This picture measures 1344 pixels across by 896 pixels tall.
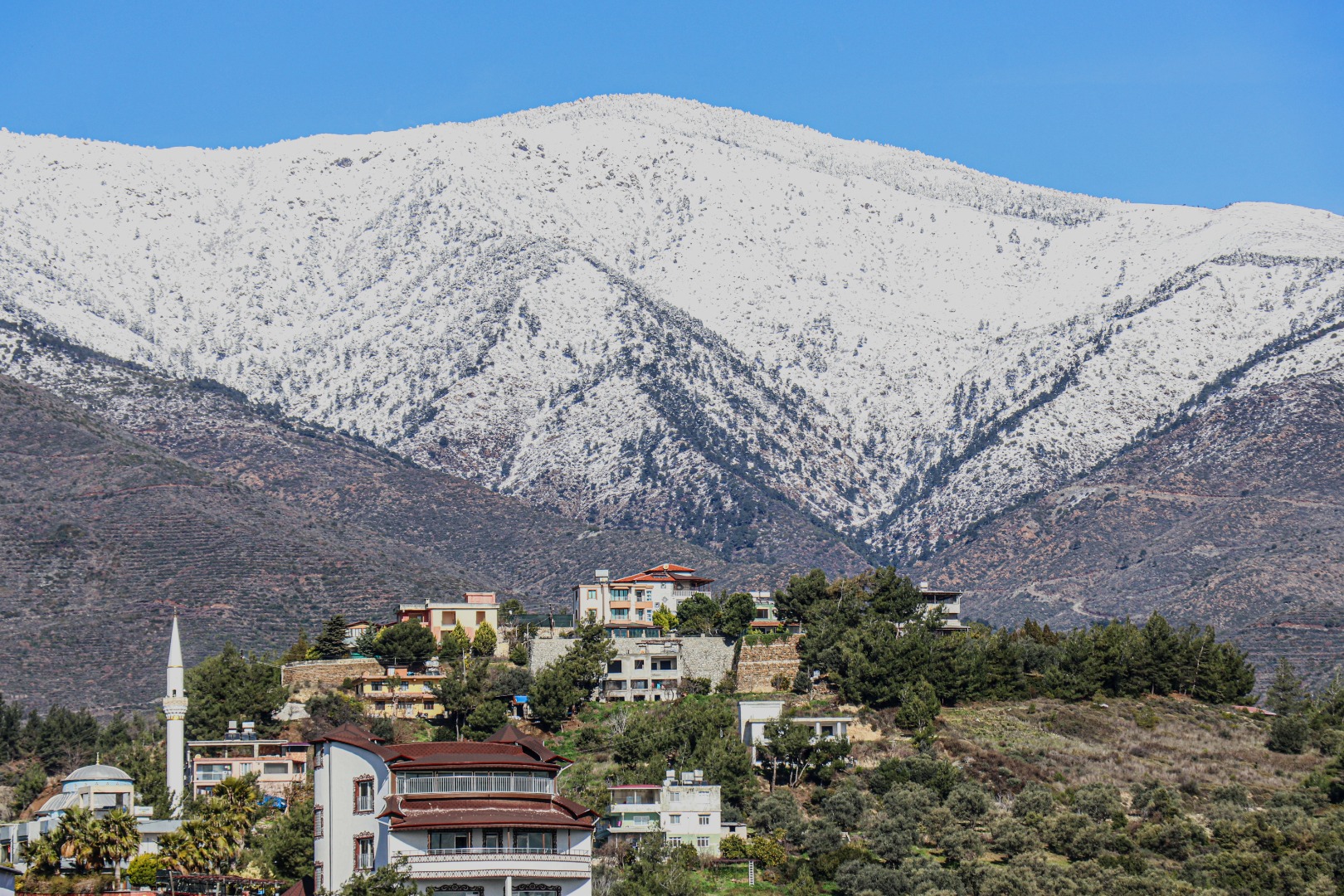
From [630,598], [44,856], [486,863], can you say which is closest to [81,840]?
[44,856]

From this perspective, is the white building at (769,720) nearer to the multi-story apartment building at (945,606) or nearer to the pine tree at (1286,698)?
the multi-story apartment building at (945,606)

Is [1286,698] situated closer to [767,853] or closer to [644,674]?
[644,674]

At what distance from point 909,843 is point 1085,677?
118 feet

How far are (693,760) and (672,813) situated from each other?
8504 millimetres

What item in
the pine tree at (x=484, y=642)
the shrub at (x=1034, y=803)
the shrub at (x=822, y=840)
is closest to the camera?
the shrub at (x=822, y=840)

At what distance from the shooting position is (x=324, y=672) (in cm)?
12425

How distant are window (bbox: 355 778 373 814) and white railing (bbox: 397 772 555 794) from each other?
5.02 ft

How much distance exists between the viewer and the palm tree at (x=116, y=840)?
78688 millimetres

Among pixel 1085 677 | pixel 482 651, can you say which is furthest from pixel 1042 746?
pixel 482 651

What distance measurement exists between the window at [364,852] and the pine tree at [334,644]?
68.7 metres

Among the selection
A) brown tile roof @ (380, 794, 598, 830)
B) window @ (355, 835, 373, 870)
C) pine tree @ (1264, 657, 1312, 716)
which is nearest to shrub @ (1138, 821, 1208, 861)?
pine tree @ (1264, 657, 1312, 716)

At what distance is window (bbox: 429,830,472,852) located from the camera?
187ft

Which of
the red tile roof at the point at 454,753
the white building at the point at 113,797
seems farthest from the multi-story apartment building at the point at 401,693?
the red tile roof at the point at 454,753

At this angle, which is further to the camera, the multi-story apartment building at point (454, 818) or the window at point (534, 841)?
the window at point (534, 841)
